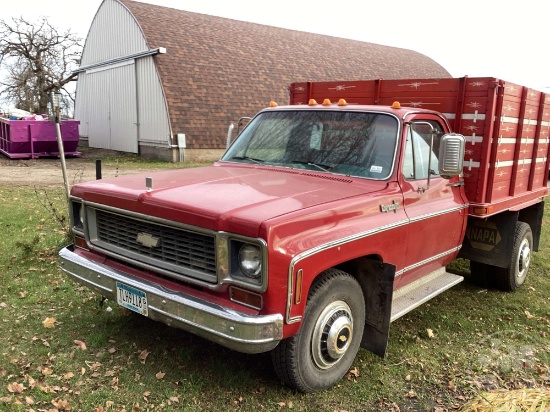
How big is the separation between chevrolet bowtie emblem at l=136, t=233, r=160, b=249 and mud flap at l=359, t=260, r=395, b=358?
61.4 inches

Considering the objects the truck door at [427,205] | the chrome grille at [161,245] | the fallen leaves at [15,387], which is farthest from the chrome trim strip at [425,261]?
the fallen leaves at [15,387]

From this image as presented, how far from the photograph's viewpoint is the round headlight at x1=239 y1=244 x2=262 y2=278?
3.03 m

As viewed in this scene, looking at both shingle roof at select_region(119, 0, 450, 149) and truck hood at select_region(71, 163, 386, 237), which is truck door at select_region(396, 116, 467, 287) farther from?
shingle roof at select_region(119, 0, 450, 149)

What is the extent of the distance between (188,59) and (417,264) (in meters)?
15.8

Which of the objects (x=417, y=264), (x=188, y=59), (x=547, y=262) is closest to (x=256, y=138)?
(x=417, y=264)

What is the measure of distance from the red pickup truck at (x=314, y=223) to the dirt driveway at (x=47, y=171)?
312 inches

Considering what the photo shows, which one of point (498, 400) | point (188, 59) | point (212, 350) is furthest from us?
point (188, 59)

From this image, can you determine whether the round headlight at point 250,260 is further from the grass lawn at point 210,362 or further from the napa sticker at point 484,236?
the napa sticker at point 484,236

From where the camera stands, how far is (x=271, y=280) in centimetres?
296

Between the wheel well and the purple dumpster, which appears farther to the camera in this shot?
the purple dumpster

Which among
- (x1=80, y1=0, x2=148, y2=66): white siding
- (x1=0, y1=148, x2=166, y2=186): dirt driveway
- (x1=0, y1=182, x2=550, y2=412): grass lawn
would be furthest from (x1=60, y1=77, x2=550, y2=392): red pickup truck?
(x1=80, y1=0, x2=148, y2=66): white siding

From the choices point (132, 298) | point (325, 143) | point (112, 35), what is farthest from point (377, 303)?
point (112, 35)

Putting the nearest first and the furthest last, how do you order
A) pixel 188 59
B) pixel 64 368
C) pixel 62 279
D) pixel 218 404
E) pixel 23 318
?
1. pixel 218 404
2. pixel 64 368
3. pixel 23 318
4. pixel 62 279
5. pixel 188 59

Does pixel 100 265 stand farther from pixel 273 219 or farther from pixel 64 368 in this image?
pixel 273 219
